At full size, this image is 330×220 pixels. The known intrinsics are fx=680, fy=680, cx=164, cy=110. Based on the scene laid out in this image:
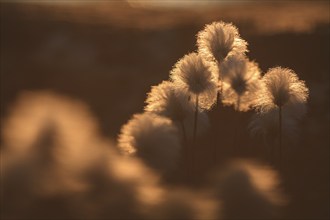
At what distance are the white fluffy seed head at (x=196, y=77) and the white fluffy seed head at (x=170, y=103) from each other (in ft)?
0.37

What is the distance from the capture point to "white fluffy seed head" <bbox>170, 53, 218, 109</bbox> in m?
8.14

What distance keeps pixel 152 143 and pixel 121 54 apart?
3009cm

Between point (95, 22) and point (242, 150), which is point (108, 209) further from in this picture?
point (95, 22)

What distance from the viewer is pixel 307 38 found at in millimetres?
31688

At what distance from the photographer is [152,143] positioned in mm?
7020

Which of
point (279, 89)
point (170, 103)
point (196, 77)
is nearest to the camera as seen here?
point (170, 103)

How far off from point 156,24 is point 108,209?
1606 inches

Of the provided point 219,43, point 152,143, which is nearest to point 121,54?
point 219,43

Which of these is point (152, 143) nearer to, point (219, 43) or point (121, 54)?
point (219, 43)

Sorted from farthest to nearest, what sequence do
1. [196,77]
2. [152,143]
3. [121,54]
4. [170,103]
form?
1. [121,54]
2. [196,77]
3. [170,103]
4. [152,143]

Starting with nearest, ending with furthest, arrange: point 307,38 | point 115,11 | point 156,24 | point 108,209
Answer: point 108,209 < point 307,38 < point 156,24 < point 115,11

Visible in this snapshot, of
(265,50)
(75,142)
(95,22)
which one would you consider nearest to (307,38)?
(265,50)

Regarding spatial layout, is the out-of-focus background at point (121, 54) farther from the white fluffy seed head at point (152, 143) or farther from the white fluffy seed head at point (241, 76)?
the white fluffy seed head at point (152, 143)

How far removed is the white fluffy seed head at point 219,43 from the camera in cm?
860
